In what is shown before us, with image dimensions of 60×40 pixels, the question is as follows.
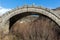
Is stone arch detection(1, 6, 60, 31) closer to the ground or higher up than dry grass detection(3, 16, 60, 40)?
higher up

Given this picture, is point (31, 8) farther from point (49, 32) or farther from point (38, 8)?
point (49, 32)

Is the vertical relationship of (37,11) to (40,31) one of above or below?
above

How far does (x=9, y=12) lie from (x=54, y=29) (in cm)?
590

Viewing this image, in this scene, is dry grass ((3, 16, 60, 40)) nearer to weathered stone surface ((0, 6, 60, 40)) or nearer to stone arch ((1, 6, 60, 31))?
weathered stone surface ((0, 6, 60, 40))

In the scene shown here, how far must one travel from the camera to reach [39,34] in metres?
27.0

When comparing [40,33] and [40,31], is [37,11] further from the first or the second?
[40,33]

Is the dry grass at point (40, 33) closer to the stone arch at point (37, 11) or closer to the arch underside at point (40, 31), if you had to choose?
the arch underside at point (40, 31)

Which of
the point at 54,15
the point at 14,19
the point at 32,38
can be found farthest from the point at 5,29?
the point at 54,15

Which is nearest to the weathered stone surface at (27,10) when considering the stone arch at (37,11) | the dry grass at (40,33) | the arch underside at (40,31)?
the stone arch at (37,11)

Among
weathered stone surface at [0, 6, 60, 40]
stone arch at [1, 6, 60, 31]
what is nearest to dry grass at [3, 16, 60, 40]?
weathered stone surface at [0, 6, 60, 40]

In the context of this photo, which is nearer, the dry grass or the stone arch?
the dry grass

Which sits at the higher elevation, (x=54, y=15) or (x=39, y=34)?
(x=54, y=15)

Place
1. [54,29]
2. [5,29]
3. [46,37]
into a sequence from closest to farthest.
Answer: [46,37], [5,29], [54,29]

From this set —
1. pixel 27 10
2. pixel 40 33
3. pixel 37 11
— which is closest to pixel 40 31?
pixel 40 33
